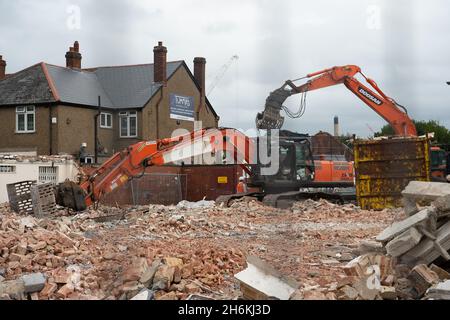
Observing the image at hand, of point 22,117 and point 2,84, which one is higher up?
point 2,84

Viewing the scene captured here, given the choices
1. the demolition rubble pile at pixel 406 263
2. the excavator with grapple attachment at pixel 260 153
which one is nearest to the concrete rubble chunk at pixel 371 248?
the demolition rubble pile at pixel 406 263

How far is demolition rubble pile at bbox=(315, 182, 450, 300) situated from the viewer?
17.7 feet

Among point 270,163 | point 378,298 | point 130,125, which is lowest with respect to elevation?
point 378,298

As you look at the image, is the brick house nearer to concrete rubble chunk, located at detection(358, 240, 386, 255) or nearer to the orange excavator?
the orange excavator

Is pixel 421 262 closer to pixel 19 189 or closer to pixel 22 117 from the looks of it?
pixel 19 189

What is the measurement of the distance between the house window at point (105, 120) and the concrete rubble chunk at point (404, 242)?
79.3 ft

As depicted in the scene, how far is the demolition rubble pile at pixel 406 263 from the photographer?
17.7 ft

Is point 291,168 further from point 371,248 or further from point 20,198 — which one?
point 371,248

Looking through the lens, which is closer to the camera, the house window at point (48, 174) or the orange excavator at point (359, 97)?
the orange excavator at point (359, 97)

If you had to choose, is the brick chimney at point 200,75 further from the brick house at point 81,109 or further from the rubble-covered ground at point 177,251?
the rubble-covered ground at point 177,251

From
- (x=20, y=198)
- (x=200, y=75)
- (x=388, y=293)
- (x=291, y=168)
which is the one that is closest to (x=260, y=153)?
(x=291, y=168)
